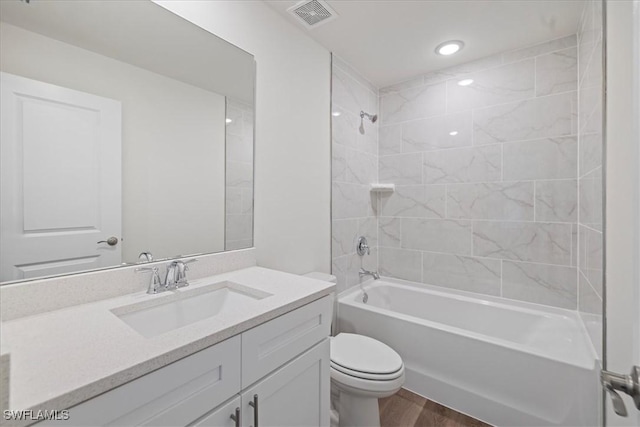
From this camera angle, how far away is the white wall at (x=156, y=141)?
3.14 feet

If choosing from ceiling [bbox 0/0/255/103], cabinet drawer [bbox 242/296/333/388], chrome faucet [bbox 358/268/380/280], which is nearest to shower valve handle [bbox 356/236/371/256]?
chrome faucet [bbox 358/268/380/280]

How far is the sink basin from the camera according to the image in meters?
1.00

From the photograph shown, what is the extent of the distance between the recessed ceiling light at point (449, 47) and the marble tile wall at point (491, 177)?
27cm

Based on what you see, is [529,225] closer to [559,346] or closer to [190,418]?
[559,346]

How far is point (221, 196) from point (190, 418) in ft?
3.25

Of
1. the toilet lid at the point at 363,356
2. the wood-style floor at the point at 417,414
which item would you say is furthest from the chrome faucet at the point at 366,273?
the wood-style floor at the point at 417,414

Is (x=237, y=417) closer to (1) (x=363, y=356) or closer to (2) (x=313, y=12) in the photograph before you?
(1) (x=363, y=356)

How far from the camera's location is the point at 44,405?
0.48 metres

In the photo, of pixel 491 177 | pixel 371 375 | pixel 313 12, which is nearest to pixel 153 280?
pixel 371 375

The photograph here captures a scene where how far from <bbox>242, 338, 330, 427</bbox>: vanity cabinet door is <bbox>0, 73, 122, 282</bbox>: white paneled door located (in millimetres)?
762

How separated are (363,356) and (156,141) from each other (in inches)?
60.1

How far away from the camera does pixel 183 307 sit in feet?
3.68

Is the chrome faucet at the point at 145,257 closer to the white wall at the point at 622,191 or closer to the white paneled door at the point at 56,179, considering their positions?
the white paneled door at the point at 56,179

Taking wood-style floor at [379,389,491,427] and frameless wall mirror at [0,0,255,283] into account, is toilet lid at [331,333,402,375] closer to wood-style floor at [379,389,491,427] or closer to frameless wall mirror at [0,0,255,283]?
wood-style floor at [379,389,491,427]
